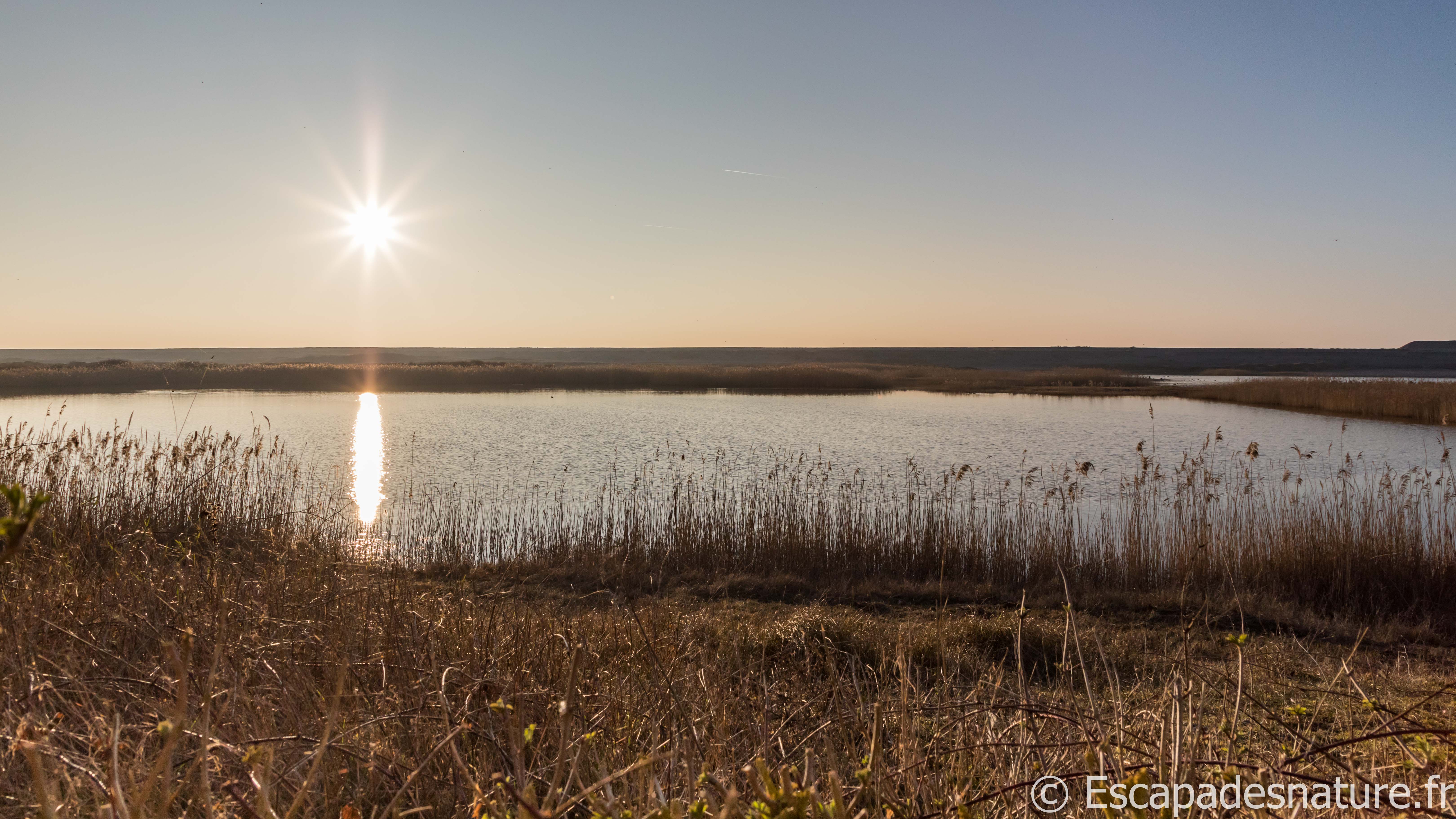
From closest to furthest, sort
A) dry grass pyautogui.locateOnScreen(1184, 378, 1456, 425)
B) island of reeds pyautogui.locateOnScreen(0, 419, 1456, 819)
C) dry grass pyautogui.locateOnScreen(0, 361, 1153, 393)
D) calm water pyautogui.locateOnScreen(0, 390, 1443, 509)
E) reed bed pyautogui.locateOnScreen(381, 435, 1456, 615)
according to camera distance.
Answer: island of reeds pyautogui.locateOnScreen(0, 419, 1456, 819) < reed bed pyautogui.locateOnScreen(381, 435, 1456, 615) < calm water pyautogui.locateOnScreen(0, 390, 1443, 509) < dry grass pyautogui.locateOnScreen(1184, 378, 1456, 425) < dry grass pyautogui.locateOnScreen(0, 361, 1153, 393)

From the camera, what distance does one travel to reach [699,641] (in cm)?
543

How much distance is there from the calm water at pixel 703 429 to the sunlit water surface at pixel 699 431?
0.07 metres

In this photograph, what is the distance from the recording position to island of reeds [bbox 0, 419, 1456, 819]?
1.87m

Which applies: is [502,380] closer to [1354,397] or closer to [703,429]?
[703,429]

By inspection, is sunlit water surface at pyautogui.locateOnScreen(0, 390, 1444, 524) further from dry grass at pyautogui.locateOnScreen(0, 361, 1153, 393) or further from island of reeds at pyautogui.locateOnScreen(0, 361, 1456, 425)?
dry grass at pyautogui.locateOnScreen(0, 361, 1153, 393)

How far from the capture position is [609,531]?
8.84 m

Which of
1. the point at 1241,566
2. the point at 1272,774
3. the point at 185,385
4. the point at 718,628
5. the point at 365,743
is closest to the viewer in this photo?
the point at 1272,774

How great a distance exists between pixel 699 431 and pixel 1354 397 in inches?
767

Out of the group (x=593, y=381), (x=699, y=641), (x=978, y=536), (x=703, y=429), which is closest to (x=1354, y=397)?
(x=703, y=429)

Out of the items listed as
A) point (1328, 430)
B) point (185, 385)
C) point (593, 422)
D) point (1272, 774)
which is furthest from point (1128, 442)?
point (185, 385)

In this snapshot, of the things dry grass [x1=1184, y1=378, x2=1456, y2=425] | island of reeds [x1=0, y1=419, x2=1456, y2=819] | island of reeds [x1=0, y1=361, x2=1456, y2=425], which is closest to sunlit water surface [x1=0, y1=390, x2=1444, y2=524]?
dry grass [x1=1184, y1=378, x2=1456, y2=425]

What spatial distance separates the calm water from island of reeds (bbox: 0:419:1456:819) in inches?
68.9

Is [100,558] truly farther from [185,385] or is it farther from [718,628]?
[185,385]

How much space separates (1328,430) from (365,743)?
73.4 ft
